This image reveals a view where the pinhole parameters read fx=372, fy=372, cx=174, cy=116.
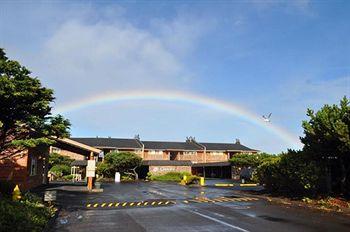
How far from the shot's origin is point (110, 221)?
48.2ft

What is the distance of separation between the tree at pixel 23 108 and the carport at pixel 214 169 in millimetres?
51666

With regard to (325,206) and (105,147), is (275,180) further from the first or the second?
(105,147)

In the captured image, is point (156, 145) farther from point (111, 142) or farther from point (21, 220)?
point (21, 220)

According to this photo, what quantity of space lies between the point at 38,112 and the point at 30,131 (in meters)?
1.51

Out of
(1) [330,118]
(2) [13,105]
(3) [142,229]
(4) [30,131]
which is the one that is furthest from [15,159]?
(1) [330,118]

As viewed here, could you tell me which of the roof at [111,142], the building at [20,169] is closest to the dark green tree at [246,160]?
the roof at [111,142]

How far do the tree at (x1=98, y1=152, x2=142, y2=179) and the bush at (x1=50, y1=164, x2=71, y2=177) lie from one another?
6330mm

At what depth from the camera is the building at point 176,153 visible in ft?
233

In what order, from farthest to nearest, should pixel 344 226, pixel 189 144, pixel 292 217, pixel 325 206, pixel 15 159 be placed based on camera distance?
pixel 189 144 → pixel 15 159 → pixel 325 206 → pixel 292 217 → pixel 344 226

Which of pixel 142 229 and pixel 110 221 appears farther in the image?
pixel 110 221

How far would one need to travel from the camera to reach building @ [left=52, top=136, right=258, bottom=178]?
233 ft

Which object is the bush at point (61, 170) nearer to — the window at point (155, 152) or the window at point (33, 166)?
the window at point (155, 152)

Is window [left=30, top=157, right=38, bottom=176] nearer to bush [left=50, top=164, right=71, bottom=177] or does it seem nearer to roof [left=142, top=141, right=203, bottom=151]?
bush [left=50, top=164, right=71, bottom=177]

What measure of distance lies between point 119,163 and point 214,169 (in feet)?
75.7
